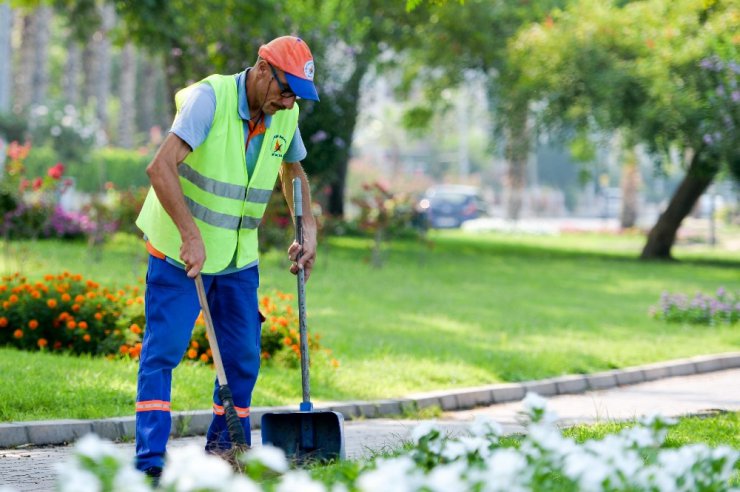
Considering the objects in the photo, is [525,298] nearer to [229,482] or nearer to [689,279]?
[689,279]

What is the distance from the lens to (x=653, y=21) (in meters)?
27.1

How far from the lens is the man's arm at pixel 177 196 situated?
5574 mm

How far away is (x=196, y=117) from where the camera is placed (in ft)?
18.7

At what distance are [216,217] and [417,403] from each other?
4233 mm

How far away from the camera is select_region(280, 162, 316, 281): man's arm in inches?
253

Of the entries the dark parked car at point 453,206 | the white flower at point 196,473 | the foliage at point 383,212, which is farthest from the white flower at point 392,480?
the dark parked car at point 453,206

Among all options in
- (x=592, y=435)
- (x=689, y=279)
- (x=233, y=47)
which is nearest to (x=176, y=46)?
(x=233, y=47)

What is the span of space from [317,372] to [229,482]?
23.1ft

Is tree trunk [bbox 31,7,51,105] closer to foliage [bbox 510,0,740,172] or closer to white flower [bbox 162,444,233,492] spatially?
foliage [bbox 510,0,740,172]

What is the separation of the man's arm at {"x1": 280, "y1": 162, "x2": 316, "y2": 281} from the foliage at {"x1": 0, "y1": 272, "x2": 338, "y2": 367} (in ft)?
12.3

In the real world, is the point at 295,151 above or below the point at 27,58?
below

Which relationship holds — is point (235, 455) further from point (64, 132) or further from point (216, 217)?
point (64, 132)

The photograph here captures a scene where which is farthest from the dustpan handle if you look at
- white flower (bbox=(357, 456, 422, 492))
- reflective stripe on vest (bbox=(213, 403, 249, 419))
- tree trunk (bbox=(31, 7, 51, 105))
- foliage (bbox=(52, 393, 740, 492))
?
tree trunk (bbox=(31, 7, 51, 105))

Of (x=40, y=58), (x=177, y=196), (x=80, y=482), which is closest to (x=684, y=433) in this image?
(x=177, y=196)
